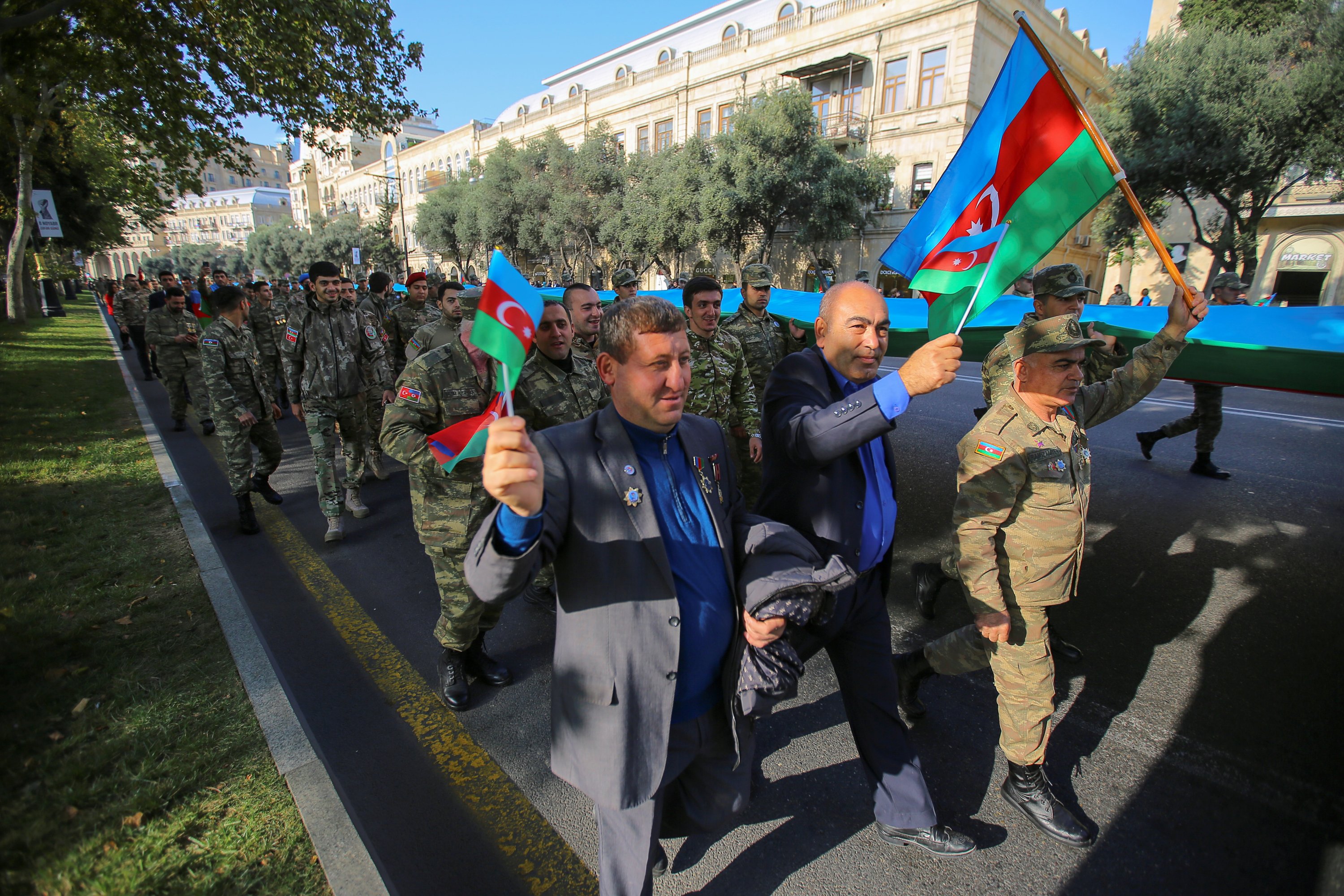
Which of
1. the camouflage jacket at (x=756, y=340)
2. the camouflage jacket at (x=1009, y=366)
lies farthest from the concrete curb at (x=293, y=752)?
the camouflage jacket at (x=756, y=340)

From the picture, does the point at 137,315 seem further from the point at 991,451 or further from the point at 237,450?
the point at 991,451

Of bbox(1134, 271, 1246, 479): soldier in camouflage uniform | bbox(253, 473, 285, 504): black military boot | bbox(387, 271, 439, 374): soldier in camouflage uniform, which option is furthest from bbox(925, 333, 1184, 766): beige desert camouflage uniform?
bbox(387, 271, 439, 374): soldier in camouflage uniform

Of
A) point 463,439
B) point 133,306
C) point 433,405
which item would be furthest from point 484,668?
point 133,306

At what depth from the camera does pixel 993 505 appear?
8.29 ft

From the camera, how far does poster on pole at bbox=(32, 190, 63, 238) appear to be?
1476 cm

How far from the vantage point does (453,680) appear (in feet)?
10.8

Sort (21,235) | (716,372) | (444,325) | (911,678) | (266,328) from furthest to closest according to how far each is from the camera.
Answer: (21,235) < (266,328) < (444,325) < (716,372) < (911,678)

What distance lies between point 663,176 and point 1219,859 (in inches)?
1267

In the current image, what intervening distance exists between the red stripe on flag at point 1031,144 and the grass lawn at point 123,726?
145 inches

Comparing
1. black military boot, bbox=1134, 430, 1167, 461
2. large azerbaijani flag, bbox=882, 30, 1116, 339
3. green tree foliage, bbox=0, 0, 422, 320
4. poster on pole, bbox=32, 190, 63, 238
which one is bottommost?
black military boot, bbox=1134, 430, 1167, 461

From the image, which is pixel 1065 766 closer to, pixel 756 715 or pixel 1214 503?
pixel 756 715

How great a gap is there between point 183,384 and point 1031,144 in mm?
10879

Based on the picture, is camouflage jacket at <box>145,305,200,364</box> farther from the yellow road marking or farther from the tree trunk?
the tree trunk

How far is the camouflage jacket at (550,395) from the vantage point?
3453 mm
